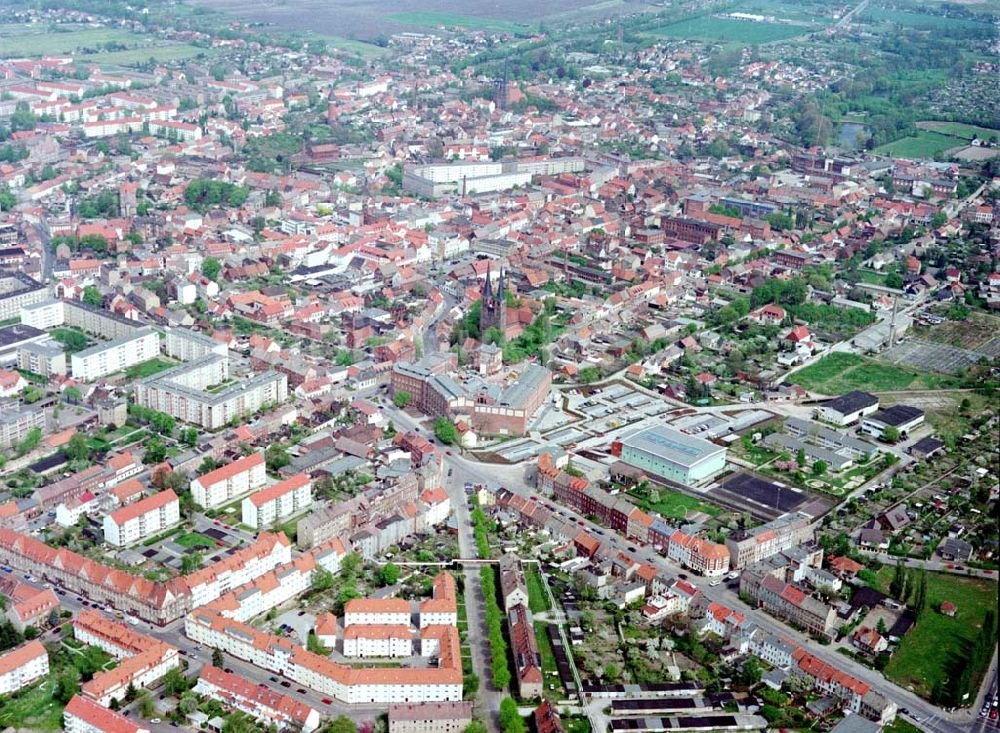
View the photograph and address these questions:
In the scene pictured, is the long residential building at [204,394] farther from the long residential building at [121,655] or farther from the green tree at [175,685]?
the green tree at [175,685]

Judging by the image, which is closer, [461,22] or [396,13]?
[461,22]

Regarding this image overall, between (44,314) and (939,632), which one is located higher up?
(44,314)

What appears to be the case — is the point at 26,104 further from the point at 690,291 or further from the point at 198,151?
the point at 690,291

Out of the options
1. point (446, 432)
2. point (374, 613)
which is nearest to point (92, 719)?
point (374, 613)

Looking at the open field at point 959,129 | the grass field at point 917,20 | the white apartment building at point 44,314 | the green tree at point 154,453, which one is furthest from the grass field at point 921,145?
the green tree at point 154,453

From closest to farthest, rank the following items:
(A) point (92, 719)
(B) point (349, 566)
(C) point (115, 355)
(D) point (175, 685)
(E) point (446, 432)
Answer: (A) point (92, 719)
(D) point (175, 685)
(B) point (349, 566)
(E) point (446, 432)
(C) point (115, 355)

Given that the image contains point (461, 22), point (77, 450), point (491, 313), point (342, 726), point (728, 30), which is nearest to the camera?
point (342, 726)

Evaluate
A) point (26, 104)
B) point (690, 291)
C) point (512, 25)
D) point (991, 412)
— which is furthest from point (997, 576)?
point (512, 25)

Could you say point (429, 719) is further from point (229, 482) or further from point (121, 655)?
point (229, 482)
